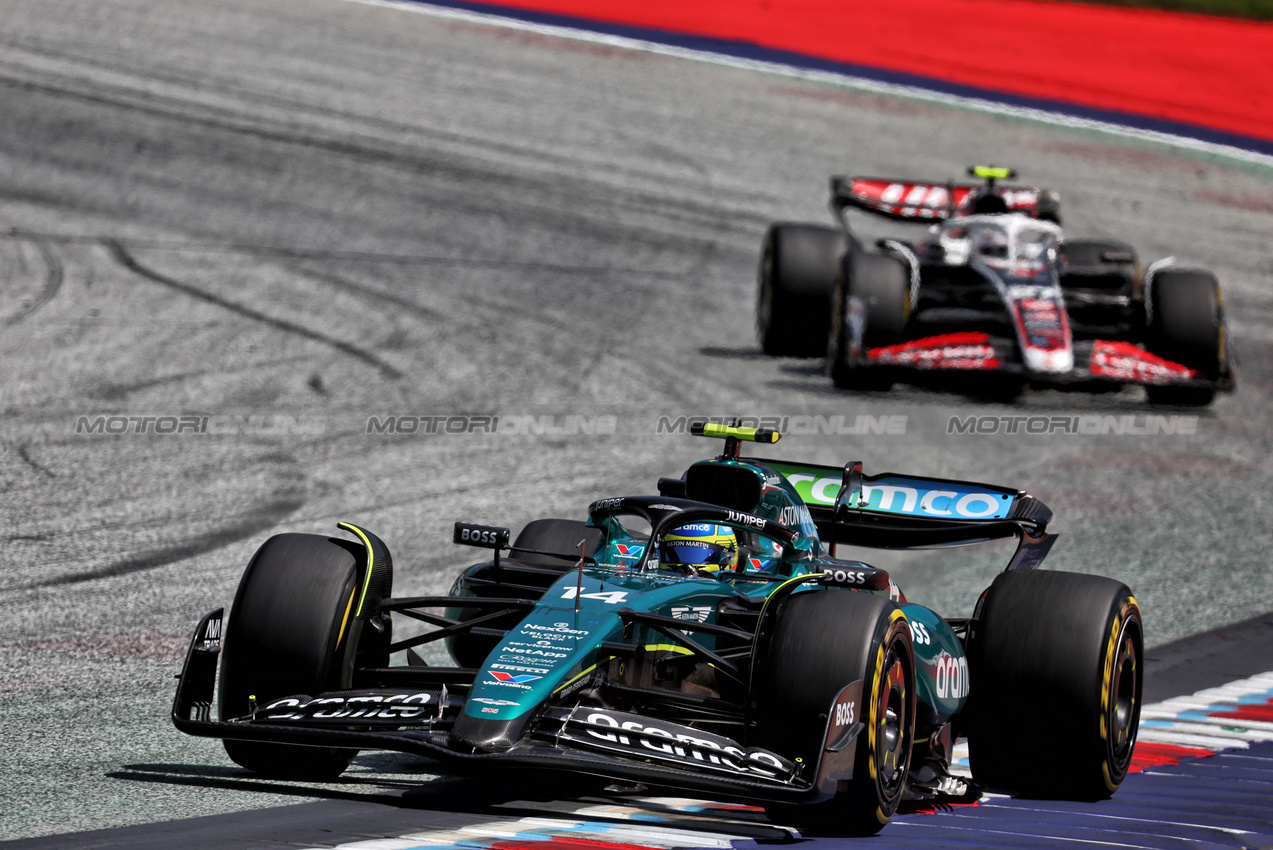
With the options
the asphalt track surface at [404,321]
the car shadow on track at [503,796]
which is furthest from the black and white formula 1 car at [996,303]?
the car shadow on track at [503,796]

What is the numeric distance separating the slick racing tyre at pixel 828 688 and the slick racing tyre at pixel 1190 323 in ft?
32.9

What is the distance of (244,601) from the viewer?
736cm

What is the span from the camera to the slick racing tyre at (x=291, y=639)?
23.7 feet

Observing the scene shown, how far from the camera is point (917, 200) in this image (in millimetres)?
17688

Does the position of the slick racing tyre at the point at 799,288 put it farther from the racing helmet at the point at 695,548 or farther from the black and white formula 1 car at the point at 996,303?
the racing helmet at the point at 695,548

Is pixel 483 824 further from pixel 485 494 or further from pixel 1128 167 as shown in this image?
pixel 1128 167

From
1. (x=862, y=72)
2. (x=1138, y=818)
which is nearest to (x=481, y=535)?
(x=1138, y=818)

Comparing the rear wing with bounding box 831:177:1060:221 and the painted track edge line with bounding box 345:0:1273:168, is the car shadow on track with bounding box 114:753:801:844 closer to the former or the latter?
the rear wing with bounding box 831:177:1060:221

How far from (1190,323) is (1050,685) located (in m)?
9.12

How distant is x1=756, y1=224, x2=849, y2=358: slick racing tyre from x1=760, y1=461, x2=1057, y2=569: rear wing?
8.35 m
